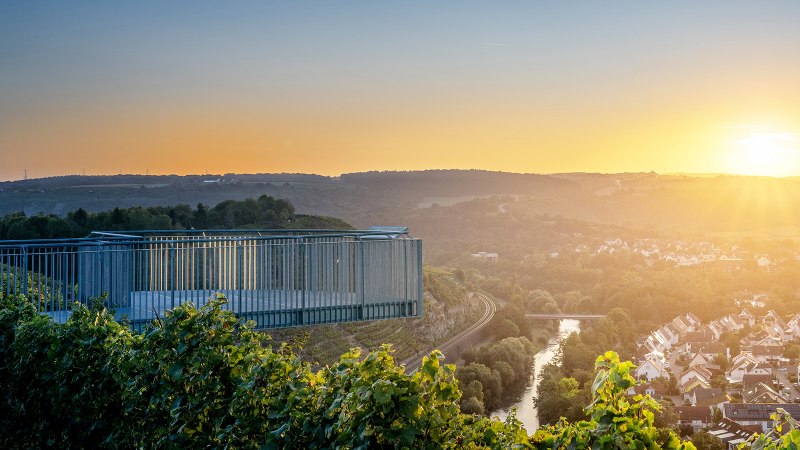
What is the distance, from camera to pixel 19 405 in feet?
25.9

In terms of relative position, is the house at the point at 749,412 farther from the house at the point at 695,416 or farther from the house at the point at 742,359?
the house at the point at 742,359

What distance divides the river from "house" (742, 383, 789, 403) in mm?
10811

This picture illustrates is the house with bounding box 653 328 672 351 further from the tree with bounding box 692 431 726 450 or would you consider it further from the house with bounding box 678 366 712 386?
the tree with bounding box 692 431 726 450

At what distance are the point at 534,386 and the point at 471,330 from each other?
11391mm

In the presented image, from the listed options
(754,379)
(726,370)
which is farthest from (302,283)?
(726,370)

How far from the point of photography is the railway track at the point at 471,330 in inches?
1734

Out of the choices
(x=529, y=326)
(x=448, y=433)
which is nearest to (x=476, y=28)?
(x=529, y=326)

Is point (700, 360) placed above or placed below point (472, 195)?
below

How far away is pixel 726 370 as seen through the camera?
5072cm

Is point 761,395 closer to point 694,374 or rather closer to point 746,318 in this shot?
point 694,374

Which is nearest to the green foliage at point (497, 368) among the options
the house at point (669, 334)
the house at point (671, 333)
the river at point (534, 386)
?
the river at point (534, 386)

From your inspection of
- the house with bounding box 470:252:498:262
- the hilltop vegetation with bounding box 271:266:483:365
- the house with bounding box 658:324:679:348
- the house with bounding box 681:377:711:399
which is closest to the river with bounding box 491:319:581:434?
the hilltop vegetation with bounding box 271:266:483:365

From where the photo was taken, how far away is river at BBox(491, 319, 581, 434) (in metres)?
38.1

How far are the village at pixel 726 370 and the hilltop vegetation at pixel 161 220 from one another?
20792mm
